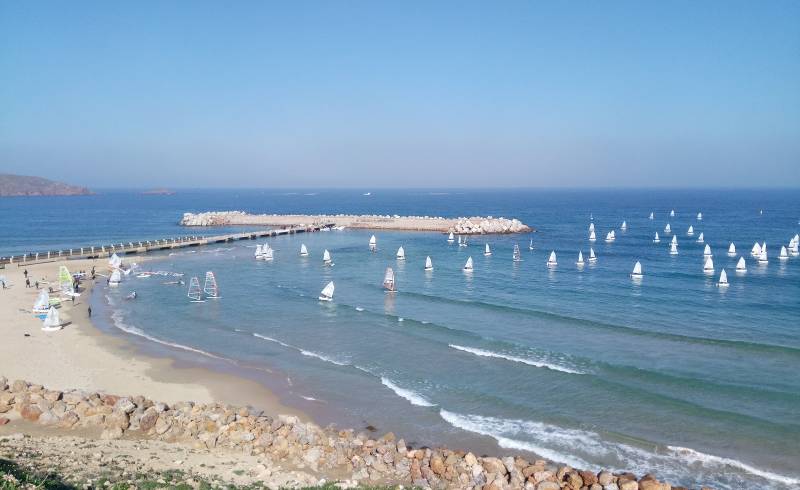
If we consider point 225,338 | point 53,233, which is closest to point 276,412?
point 225,338

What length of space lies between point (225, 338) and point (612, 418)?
18442 mm

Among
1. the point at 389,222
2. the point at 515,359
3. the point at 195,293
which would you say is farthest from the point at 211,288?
the point at 389,222

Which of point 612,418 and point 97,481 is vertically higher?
point 97,481

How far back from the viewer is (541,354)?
26.3 m

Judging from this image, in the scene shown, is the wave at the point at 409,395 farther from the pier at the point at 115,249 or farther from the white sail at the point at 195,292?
the pier at the point at 115,249

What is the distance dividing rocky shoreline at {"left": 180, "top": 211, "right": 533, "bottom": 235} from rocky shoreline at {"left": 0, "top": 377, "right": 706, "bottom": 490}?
68.0 meters

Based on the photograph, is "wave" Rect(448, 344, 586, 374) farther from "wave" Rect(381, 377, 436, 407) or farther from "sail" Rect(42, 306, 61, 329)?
"sail" Rect(42, 306, 61, 329)

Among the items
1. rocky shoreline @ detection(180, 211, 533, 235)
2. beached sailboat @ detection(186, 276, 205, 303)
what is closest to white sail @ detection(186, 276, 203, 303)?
beached sailboat @ detection(186, 276, 205, 303)

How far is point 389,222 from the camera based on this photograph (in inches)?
3814

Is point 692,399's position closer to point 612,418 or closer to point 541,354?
point 612,418

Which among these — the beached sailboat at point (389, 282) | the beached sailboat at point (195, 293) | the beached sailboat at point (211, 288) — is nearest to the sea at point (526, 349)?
the beached sailboat at point (195, 293)

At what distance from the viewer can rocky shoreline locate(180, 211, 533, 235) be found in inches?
3366

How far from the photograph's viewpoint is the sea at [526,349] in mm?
18188

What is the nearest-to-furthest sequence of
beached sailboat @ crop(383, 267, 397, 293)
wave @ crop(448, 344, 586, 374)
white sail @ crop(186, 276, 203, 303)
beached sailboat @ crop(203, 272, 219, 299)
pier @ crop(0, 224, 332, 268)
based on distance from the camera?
1. wave @ crop(448, 344, 586, 374)
2. white sail @ crop(186, 276, 203, 303)
3. beached sailboat @ crop(203, 272, 219, 299)
4. beached sailboat @ crop(383, 267, 397, 293)
5. pier @ crop(0, 224, 332, 268)
